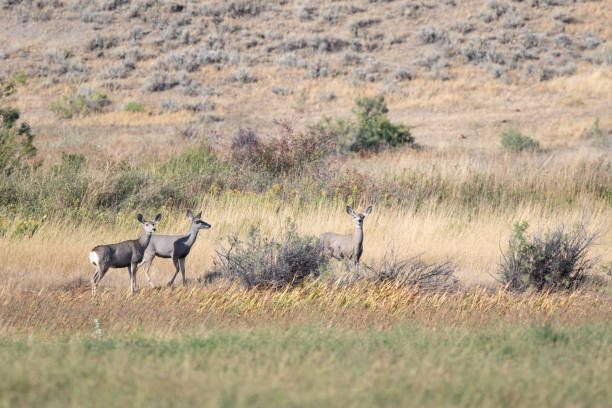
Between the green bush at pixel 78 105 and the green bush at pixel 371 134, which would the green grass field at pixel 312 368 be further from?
the green bush at pixel 78 105

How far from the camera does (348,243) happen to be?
977 centimetres

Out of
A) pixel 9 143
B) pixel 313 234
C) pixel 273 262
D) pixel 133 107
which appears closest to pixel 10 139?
pixel 9 143

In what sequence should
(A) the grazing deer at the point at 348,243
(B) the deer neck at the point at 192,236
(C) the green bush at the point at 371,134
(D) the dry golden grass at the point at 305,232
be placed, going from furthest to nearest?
(C) the green bush at the point at 371,134, (D) the dry golden grass at the point at 305,232, (A) the grazing deer at the point at 348,243, (B) the deer neck at the point at 192,236

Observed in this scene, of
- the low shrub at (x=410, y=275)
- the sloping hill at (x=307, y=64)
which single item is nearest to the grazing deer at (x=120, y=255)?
the low shrub at (x=410, y=275)

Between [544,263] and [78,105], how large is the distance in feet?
99.8

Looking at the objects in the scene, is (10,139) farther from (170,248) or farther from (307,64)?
(307,64)

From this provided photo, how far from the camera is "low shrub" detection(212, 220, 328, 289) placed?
30.1 ft

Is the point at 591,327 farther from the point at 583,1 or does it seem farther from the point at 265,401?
the point at 583,1

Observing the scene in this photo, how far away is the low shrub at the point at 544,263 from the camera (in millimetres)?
9898

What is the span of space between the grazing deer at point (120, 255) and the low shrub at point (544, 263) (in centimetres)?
510

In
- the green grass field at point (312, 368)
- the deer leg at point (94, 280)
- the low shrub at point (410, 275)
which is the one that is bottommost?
the low shrub at point (410, 275)

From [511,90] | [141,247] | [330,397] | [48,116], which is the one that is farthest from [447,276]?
[511,90]

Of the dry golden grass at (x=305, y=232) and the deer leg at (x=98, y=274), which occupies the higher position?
the deer leg at (x=98, y=274)

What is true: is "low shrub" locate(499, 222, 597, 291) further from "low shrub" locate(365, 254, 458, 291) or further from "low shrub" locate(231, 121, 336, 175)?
"low shrub" locate(231, 121, 336, 175)
